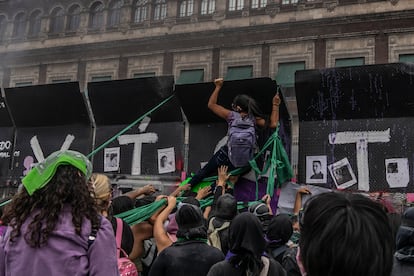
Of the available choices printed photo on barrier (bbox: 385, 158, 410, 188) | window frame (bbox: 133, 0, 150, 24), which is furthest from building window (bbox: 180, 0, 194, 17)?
printed photo on barrier (bbox: 385, 158, 410, 188)

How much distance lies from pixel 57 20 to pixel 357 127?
2550 cm

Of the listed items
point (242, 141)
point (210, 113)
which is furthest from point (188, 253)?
point (210, 113)

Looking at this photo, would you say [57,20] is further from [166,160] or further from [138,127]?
[166,160]

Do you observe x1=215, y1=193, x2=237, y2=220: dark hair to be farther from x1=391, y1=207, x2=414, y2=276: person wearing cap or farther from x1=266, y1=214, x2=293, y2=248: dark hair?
x1=391, y1=207, x2=414, y2=276: person wearing cap

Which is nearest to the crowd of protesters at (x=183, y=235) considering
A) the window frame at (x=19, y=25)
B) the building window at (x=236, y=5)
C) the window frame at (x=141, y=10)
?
the building window at (x=236, y=5)

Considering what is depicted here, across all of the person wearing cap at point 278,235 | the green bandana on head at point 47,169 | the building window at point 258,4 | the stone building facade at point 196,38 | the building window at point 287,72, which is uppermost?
the building window at point 258,4

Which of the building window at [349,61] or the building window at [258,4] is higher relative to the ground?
the building window at [258,4]

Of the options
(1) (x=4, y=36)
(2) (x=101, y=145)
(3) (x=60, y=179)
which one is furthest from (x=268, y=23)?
(3) (x=60, y=179)

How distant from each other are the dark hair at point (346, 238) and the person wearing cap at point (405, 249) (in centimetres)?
137

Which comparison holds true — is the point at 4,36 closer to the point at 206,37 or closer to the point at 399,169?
the point at 206,37

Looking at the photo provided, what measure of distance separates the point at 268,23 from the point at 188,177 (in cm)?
1842

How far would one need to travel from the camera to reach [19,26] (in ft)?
91.8

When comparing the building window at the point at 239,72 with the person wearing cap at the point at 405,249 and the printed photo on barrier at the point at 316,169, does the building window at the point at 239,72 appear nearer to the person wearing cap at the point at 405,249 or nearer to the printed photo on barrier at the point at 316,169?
the printed photo on barrier at the point at 316,169

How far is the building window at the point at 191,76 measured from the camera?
2389 centimetres
